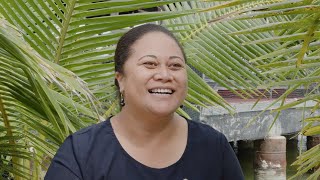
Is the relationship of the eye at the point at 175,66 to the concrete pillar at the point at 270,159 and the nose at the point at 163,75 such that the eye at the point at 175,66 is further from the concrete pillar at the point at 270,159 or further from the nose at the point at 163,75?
the concrete pillar at the point at 270,159

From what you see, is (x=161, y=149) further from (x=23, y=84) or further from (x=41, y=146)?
(x=41, y=146)

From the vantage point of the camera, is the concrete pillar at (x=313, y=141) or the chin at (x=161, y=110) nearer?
the chin at (x=161, y=110)

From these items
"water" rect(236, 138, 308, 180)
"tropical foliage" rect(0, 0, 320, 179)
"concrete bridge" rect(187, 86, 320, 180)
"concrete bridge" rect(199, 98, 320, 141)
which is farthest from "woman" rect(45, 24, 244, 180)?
"water" rect(236, 138, 308, 180)

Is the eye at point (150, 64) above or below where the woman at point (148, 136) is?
above

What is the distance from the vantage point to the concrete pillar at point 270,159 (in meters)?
6.60

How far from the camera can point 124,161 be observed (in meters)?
1.11

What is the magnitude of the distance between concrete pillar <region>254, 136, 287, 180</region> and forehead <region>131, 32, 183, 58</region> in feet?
18.3

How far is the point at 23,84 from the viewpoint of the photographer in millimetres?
1499

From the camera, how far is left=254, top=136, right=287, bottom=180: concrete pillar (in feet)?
21.7

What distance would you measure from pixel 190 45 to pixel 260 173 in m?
4.67

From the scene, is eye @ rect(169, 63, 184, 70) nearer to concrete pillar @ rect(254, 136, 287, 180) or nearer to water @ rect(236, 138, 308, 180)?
concrete pillar @ rect(254, 136, 287, 180)

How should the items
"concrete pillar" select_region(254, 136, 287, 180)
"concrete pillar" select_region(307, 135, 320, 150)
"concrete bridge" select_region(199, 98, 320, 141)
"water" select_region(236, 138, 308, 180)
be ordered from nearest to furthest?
"concrete bridge" select_region(199, 98, 320, 141), "concrete pillar" select_region(254, 136, 287, 180), "concrete pillar" select_region(307, 135, 320, 150), "water" select_region(236, 138, 308, 180)

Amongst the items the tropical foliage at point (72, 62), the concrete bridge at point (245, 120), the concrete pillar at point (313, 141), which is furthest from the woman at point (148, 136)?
the concrete pillar at point (313, 141)

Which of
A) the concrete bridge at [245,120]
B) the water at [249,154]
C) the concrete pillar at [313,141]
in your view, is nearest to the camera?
the concrete bridge at [245,120]
